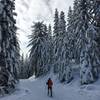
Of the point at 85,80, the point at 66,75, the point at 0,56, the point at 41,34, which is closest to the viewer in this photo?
the point at 0,56

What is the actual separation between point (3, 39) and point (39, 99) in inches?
322

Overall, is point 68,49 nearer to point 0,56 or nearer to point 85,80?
point 85,80

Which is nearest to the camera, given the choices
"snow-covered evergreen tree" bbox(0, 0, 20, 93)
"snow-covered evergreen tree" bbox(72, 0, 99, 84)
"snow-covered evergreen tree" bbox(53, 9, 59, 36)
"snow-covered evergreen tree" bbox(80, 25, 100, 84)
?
"snow-covered evergreen tree" bbox(0, 0, 20, 93)

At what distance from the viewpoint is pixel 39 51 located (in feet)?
172

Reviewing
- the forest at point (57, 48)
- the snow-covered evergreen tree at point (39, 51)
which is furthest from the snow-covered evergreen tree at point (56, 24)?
the snow-covered evergreen tree at point (39, 51)

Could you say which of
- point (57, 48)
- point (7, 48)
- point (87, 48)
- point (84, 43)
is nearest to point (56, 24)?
point (57, 48)

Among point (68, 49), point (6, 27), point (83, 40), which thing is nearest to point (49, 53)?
point (68, 49)

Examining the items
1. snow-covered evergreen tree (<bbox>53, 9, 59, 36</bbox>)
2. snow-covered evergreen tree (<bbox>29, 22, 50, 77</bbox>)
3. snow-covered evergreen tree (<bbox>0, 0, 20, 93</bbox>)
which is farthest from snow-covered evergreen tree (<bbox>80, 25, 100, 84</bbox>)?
snow-covered evergreen tree (<bbox>53, 9, 59, 36</bbox>)

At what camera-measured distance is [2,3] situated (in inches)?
1042

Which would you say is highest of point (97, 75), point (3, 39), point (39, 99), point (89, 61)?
point (3, 39)

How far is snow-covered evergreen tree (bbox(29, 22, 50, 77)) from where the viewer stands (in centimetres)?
5203

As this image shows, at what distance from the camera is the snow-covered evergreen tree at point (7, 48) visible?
2548 centimetres

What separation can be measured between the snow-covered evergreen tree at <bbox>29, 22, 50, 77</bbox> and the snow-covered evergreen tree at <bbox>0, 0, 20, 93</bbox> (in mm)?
24382

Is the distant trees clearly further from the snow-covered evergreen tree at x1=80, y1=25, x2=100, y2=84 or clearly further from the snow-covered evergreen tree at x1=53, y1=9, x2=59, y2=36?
the snow-covered evergreen tree at x1=53, y1=9, x2=59, y2=36
